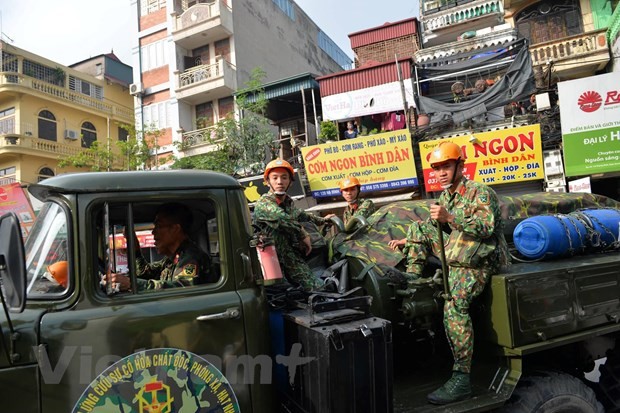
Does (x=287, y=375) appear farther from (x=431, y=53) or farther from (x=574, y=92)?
(x=431, y=53)

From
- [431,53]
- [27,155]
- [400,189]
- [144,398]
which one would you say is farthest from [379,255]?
[27,155]

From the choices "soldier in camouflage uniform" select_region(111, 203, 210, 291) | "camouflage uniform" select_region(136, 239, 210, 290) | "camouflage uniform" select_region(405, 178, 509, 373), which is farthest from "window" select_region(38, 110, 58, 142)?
"camouflage uniform" select_region(405, 178, 509, 373)

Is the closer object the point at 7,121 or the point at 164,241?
the point at 164,241

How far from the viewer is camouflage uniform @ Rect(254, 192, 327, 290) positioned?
3.13 meters

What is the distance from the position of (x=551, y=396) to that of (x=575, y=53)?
50.5ft

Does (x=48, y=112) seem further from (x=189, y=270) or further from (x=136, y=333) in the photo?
(x=136, y=333)

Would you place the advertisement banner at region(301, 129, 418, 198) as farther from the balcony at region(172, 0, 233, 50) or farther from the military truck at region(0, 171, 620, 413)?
the balcony at region(172, 0, 233, 50)

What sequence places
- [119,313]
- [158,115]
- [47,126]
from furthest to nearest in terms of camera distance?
[47,126], [158,115], [119,313]

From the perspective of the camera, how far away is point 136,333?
1.98 m

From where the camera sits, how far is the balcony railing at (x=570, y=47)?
14.4 m

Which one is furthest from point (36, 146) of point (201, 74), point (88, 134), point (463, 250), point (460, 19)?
point (463, 250)

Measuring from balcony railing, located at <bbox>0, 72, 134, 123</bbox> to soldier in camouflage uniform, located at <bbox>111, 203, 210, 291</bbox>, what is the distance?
24119 millimetres

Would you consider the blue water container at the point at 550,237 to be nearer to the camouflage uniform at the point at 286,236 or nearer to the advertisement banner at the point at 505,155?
the camouflage uniform at the point at 286,236

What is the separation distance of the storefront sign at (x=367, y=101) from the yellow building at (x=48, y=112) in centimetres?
1098
